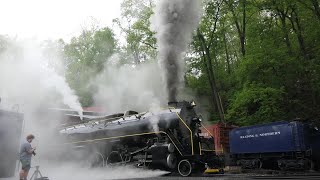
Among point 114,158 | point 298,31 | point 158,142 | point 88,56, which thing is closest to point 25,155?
point 114,158

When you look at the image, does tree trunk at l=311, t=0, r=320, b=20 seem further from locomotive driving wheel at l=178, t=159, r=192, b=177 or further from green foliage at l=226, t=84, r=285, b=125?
locomotive driving wheel at l=178, t=159, r=192, b=177

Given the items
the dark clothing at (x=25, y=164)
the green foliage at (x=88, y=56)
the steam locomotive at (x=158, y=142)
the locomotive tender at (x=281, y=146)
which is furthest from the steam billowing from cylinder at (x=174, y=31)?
the green foliage at (x=88, y=56)

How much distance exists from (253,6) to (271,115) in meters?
7.63

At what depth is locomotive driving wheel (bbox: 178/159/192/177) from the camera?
11.1 meters

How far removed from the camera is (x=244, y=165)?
1557cm

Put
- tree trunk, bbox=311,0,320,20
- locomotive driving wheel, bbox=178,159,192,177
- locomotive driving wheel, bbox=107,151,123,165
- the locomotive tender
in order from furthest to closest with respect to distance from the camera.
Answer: tree trunk, bbox=311,0,320,20
the locomotive tender
locomotive driving wheel, bbox=107,151,123,165
locomotive driving wheel, bbox=178,159,192,177

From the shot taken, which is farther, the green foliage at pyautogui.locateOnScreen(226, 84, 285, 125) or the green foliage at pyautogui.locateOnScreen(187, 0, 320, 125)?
the green foliage at pyautogui.locateOnScreen(187, 0, 320, 125)

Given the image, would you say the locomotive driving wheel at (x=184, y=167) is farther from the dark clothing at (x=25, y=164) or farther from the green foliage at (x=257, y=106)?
the green foliage at (x=257, y=106)

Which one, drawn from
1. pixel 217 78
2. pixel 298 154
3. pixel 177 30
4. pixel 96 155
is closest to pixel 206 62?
pixel 217 78

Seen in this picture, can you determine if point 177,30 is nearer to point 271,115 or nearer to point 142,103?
point 271,115

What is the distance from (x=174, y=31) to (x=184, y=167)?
6400 mm

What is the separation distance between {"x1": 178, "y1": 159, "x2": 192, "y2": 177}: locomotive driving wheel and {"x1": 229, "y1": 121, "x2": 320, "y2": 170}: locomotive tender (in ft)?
16.3

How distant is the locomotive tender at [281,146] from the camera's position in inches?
535

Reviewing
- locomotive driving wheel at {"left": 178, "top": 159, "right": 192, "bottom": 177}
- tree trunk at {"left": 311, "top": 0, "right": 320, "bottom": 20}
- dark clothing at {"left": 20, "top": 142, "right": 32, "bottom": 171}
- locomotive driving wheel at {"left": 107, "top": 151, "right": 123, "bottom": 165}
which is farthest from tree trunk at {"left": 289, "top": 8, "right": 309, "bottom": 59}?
dark clothing at {"left": 20, "top": 142, "right": 32, "bottom": 171}
